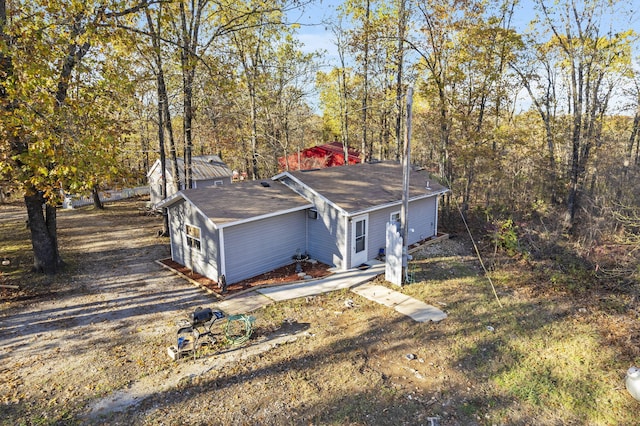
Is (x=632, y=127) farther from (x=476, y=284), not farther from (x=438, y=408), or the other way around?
(x=438, y=408)

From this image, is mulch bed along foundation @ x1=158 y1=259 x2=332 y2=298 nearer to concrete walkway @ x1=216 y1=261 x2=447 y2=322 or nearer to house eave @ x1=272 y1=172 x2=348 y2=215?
concrete walkway @ x1=216 y1=261 x2=447 y2=322

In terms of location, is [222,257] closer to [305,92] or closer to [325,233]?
[325,233]

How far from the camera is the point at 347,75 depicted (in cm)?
2698

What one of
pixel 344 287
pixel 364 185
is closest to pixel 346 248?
pixel 344 287

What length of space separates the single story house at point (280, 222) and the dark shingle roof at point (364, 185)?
45 millimetres

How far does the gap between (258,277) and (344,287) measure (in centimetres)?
285

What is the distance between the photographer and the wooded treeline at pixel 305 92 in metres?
8.78

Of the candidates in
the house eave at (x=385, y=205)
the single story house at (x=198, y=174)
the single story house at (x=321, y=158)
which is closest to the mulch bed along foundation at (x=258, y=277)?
the house eave at (x=385, y=205)

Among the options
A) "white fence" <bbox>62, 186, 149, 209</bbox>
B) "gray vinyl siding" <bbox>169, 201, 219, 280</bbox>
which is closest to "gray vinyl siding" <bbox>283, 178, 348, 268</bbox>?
"gray vinyl siding" <bbox>169, 201, 219, 280</bbox>

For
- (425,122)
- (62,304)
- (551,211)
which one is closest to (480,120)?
(425,122)

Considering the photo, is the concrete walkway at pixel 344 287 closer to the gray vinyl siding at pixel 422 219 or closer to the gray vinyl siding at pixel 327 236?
the gray vinyl siding at pixel 327 236

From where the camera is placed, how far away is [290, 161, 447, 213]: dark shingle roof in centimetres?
1249

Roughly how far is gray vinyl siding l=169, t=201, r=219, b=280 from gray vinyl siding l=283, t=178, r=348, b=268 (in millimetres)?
3722

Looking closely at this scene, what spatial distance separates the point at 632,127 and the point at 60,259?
2802 centimetres
